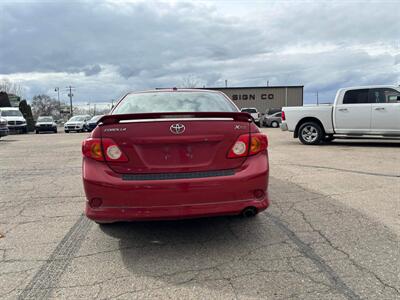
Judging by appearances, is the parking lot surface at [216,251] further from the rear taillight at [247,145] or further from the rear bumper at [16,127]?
the rear bumper at [16,127]

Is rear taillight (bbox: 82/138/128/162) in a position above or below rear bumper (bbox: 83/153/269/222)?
above

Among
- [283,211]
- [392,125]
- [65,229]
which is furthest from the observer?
[392,125]

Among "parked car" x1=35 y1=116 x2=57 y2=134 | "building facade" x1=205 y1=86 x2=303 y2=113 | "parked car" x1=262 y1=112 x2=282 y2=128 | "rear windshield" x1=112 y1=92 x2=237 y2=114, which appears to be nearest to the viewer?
"rear windshield" x1=112 y1=92 x2=237 y2=114

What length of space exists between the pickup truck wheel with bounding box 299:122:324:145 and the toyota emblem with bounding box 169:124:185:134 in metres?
9.75

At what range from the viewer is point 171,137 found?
10.5 ft

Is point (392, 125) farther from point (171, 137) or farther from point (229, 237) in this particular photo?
point (171, 137)

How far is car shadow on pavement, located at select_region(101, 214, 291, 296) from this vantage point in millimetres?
2974

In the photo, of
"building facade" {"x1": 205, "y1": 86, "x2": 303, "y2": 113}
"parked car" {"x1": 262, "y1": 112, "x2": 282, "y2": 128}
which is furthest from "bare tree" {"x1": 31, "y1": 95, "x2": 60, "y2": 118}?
"parked car" {"x1": 262, "y1": 112, "x2": 282, "y2": 128}

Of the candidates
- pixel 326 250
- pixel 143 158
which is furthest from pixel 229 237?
pixel 143 158

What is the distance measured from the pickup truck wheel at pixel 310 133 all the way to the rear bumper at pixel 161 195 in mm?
9471

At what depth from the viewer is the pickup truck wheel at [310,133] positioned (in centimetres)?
1203

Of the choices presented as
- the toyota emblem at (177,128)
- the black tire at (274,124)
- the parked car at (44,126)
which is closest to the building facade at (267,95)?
the black tire at (274,124)

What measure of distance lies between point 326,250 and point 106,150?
2.33 metres

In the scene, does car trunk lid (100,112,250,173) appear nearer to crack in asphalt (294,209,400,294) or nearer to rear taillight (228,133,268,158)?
rear taillight (228,133,268,158)
